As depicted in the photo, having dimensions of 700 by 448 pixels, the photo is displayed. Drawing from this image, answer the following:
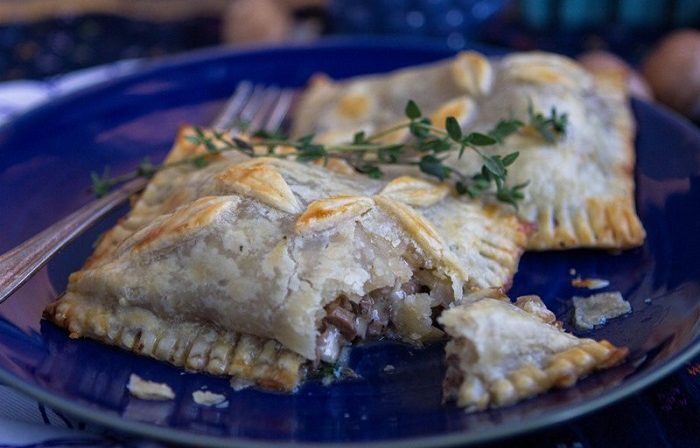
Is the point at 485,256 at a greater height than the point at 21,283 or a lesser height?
lesser

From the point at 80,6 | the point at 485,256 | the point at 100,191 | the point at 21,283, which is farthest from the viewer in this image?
the point at 80,6

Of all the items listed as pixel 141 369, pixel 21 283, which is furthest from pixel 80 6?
pixel 141 369

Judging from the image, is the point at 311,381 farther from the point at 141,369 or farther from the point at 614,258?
the point at 614,258

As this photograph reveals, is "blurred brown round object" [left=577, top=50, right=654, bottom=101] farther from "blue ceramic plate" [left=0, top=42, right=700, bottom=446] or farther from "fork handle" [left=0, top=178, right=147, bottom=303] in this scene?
"fork handle" [left=0, top=178, right=147, bottom=303]

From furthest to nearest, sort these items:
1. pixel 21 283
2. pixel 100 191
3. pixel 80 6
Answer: pixel 80 6 → pixel 100 191 → pixel 21 283

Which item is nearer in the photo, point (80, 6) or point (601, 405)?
point (601, 405)

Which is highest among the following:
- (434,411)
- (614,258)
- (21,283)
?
(21,283)
